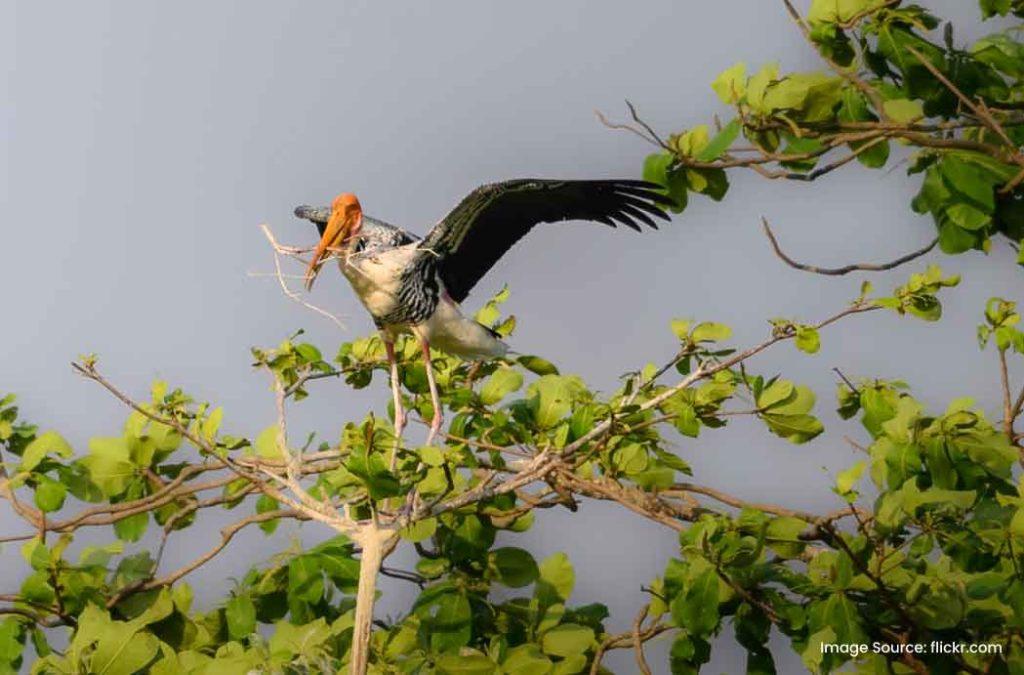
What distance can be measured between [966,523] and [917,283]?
559mm

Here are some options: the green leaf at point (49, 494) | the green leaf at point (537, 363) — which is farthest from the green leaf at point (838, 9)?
the green leaf at point (49, 494)

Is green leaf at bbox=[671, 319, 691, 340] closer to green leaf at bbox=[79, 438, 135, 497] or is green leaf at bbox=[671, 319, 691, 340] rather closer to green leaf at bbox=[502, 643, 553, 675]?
green leaf at bbox=[502, 643, 553, 675]

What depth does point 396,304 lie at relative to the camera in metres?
4.21

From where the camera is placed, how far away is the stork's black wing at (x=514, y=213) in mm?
4098

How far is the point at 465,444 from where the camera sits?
11.0 ft

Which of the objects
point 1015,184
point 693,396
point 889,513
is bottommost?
point 889,513

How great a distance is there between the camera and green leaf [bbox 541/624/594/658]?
3789mm

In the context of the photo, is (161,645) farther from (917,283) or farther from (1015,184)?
(1015,184)

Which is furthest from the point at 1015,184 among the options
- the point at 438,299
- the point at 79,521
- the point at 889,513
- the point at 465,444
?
the point at 79,521

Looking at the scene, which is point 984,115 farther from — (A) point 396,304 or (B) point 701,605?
(A) point 396,304

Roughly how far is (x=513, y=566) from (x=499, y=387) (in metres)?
0.46

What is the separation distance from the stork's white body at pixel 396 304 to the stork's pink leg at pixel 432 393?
50mm

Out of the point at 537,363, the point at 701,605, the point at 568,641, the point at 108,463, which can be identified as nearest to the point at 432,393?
the point at 537,363

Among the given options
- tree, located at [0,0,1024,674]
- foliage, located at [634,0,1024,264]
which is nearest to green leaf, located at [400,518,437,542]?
tree, located at [0,0,1024,674]
